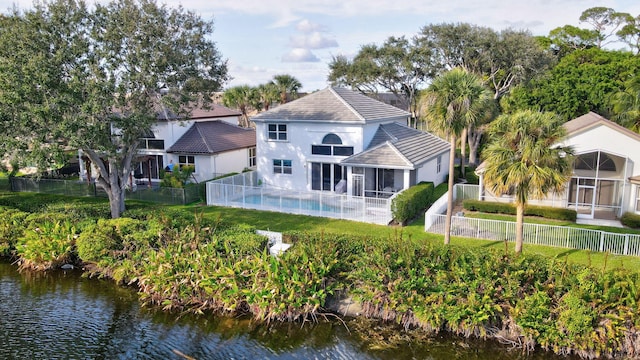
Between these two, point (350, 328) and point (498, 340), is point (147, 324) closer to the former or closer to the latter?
point (350, 328)

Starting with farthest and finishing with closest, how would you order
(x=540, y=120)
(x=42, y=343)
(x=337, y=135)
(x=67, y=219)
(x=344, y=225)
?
1. (x=337, y=135)
2. (x=344, y=225)
3. (x=67, y=219)
4. (x=540, y=120)
5. (x=42, y=343)

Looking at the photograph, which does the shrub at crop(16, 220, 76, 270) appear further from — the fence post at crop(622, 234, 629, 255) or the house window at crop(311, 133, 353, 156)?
the fence post at crop(622, 234, 629, 255)

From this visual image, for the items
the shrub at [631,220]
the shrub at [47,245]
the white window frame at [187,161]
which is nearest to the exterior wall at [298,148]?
A: the white window frame at [187,161]

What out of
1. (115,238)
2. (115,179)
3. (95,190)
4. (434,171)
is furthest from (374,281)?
(95,190)

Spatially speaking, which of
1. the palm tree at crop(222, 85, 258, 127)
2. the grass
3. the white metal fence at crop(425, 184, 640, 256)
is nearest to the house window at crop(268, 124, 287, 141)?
the grass

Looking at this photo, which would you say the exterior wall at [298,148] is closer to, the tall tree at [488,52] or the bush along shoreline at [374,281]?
the bush along shoreline at [374,281]

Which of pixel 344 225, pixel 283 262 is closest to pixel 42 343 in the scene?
pixel 283 262
